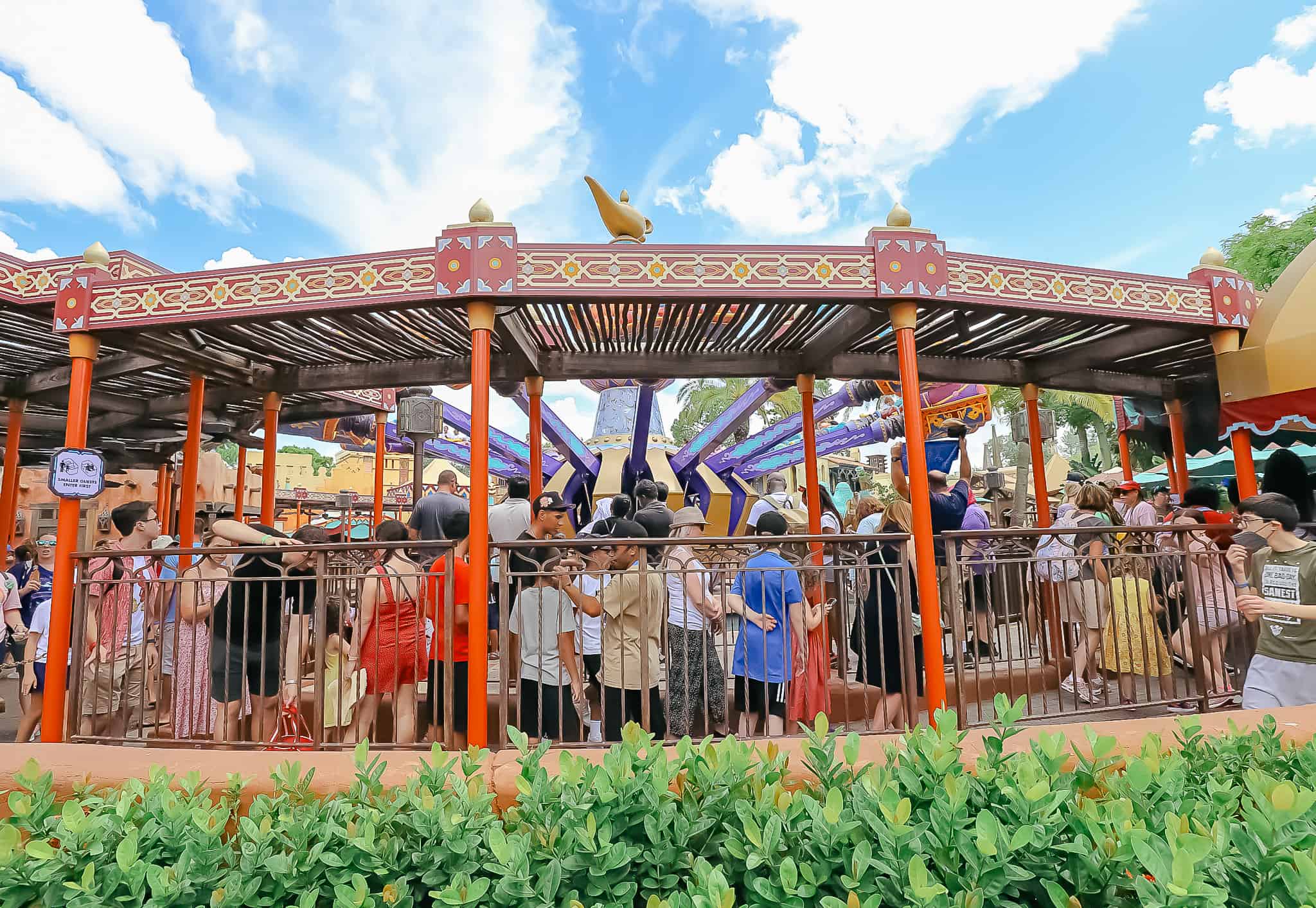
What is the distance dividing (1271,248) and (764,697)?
1950 centimetres

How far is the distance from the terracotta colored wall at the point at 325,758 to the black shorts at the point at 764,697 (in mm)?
966

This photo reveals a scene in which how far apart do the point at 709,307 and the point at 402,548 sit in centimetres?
289

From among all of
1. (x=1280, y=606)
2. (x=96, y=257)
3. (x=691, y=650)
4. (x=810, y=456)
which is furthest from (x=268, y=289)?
(x=1280, y=606)

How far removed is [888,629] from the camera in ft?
15.0

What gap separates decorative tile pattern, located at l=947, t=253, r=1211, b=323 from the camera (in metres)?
4.77

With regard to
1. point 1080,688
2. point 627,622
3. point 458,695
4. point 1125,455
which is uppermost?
point 1125,455

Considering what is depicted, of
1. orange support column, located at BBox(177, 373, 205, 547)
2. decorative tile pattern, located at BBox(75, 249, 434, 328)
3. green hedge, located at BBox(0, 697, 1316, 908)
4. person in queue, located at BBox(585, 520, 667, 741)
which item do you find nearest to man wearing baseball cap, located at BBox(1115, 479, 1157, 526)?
person in queue, located at BBox(585, 520, 667, 741)

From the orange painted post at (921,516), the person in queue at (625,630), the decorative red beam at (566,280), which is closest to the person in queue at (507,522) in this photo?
the person in queue at (625,630)

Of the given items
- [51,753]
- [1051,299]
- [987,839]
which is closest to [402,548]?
[51,753]

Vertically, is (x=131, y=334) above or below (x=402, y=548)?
above

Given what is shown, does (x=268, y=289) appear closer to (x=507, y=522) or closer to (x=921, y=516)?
Answer: (x=507, y=522)

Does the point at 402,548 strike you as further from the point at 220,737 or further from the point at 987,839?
the point at 987,839

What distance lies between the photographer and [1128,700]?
177 inches

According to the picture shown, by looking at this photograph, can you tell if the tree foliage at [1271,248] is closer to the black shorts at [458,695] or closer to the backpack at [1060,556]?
the backpack at [1060,556]
